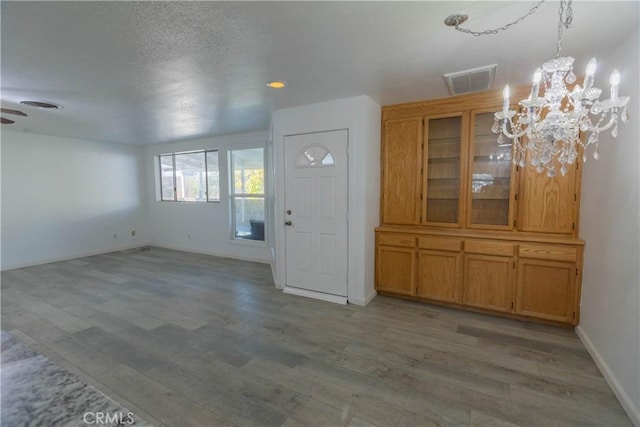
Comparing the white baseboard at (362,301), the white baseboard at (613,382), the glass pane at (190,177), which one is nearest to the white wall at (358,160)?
the white baseboard at (362,301)

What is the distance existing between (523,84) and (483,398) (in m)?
2.84

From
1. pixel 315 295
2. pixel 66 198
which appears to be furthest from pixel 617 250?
pixel 66 198

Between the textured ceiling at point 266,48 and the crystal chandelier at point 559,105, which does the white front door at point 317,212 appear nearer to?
the textured ceiling at point 266,48

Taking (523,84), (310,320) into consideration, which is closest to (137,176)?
(310,320)

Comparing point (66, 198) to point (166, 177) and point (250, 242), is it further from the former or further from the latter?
point (250, 242)

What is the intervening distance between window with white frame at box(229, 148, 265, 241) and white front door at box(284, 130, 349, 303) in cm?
180

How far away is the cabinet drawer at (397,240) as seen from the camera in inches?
136

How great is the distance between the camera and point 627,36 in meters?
2.00

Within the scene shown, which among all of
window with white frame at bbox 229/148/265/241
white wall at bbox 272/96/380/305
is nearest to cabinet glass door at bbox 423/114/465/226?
white wall at bbox 272/96/380/305

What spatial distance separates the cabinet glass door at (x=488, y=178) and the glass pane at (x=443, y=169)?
0.17 metres

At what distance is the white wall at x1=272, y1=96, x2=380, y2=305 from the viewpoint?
10.8 ft

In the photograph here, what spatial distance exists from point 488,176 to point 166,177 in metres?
6.52

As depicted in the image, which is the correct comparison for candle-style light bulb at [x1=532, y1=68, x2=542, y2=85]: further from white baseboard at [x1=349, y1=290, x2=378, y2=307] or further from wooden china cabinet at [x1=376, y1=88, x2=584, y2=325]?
white baseboard at [x1=349, y1=290, x2=378, y2=307]

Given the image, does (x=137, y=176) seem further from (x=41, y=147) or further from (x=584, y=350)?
Answer: (x=584, y=350)
